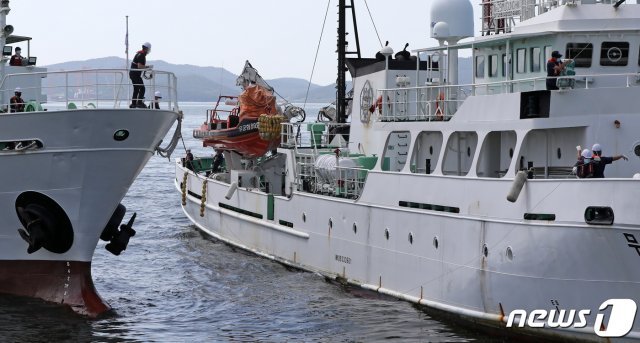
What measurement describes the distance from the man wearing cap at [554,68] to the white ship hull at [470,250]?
6.68ft

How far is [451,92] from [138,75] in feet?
23.2

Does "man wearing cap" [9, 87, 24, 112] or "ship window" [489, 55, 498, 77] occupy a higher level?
"ship window" [489, 55, 498, 77]

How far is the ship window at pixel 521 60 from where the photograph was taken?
67.1 feet

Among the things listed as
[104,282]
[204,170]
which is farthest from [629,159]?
[204,170]

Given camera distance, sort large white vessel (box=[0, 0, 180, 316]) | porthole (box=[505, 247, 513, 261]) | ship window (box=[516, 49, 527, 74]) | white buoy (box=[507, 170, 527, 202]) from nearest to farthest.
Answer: white buoy (box=[507, 170, 527, 202]), porthole (box=[505, 247, 513, 261]), large white vessel (box=[0, 0, 180, 316]), ship window (box=[516, 49, 527, 74])

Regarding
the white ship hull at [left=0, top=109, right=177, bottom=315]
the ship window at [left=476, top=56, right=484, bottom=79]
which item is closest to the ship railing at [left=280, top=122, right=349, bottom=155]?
the ship window at [left=476, top=56, right=484, bottom=79]

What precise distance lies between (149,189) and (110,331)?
1332 inches

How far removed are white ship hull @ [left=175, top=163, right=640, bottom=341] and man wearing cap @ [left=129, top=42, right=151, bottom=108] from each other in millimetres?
5434

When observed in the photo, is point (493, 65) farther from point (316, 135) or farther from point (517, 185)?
point (316, 135)

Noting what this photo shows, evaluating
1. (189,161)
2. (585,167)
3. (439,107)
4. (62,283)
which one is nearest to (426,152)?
(439,107)

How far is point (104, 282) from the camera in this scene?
24.5 m

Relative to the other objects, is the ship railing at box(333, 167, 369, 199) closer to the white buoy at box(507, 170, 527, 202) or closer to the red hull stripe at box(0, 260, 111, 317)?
the white buoy at box(507, 170, 527, 202)

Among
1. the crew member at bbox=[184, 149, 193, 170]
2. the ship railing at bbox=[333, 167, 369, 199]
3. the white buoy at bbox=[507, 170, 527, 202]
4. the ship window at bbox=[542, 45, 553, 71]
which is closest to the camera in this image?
the white buoy at bbox=[507, 170, 527, 202]

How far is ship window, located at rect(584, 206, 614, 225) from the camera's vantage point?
1625cm
